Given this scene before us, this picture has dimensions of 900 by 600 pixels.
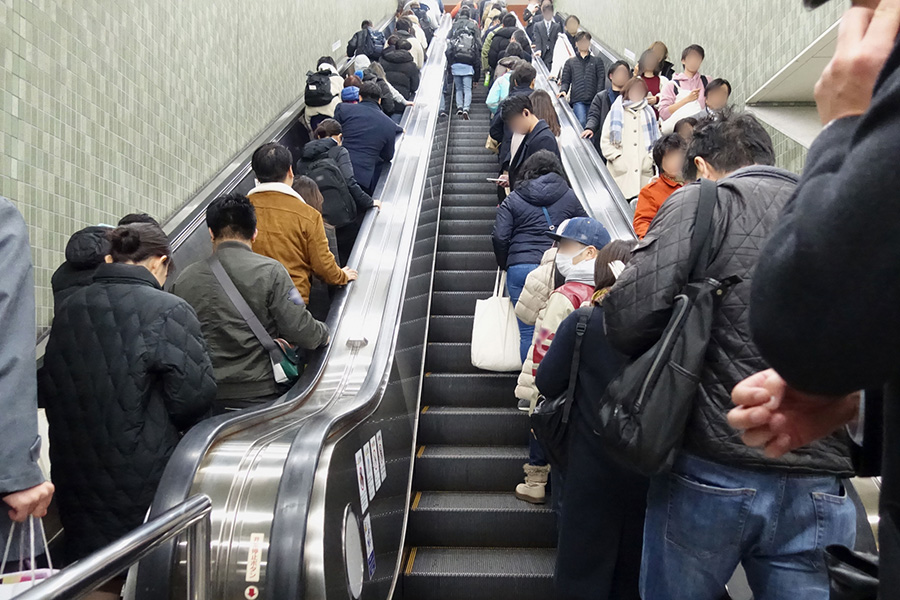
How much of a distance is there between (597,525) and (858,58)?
2288mm

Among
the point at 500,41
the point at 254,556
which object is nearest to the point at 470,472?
the point at 254,556

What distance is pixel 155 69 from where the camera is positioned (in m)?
5.15

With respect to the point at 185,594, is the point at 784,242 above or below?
above

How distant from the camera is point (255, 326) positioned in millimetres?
3402

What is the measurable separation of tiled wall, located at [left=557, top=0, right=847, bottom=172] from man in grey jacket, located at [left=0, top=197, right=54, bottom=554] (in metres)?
3.84

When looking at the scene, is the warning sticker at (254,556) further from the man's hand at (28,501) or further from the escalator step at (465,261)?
the escalator step at (465,261)

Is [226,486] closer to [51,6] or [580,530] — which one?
[580,530]

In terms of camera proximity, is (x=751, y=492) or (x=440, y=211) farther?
(x=440, y=211)

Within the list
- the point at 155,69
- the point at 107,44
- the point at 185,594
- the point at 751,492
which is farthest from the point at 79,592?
the point at 155,69

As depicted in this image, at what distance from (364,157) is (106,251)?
418 centimetres

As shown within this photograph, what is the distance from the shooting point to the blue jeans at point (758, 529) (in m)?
1.79

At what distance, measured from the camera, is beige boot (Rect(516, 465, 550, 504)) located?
3893mm

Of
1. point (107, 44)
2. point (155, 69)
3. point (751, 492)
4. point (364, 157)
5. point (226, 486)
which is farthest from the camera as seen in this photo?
point (364, 157)

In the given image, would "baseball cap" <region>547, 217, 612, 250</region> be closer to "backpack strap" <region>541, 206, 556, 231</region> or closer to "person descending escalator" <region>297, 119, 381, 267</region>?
"backpack strap" <region>541, 206, 556, 231</region>
